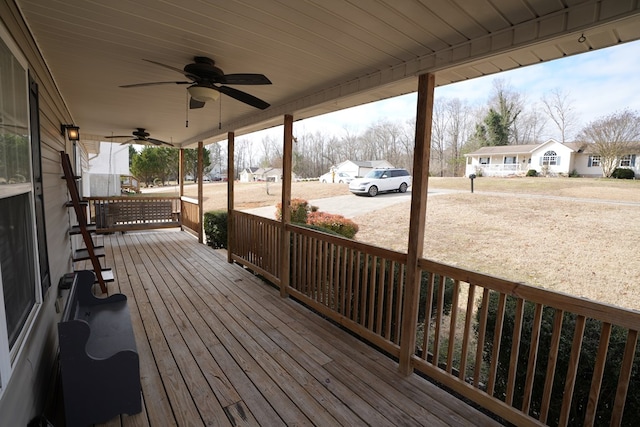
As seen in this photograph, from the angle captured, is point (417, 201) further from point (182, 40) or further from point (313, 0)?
point (182, 40)

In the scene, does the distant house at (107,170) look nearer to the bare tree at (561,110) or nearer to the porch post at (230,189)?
the porch post at (230,189)

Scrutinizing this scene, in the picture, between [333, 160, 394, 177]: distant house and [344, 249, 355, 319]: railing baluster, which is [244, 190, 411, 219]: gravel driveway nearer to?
[333, 160, 394, 177]: distant house

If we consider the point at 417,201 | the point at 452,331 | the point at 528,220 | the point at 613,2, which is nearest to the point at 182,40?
the point at 417,201

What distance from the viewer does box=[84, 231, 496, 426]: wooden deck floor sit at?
2062 millimetres

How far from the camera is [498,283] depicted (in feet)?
6.56

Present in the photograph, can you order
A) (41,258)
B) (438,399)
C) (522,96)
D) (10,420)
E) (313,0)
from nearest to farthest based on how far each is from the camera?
1. (10,420)
2. (313,0)
3. (41,258)
4. (438,399)
5. (522,96)

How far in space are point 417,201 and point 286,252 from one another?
2148 millimetres

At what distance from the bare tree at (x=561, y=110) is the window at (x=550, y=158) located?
0.53 ft

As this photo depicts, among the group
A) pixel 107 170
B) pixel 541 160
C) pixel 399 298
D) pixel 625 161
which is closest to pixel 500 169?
pixel 541 160

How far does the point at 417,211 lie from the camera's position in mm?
2428

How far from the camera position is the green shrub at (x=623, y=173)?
103 inches

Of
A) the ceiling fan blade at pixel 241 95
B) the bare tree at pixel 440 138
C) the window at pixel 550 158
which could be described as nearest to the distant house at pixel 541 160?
the window at pixel 550 158

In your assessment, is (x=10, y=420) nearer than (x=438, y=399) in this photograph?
Yes

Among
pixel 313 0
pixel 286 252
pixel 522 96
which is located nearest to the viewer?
pixel 313 0
